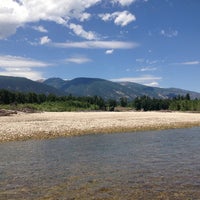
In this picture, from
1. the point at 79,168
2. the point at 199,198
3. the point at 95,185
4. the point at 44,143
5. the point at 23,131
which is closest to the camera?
the point at 199,198

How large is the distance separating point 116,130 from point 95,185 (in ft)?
117

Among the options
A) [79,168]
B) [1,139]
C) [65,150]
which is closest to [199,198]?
[79,168]

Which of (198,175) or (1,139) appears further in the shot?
(1,139)

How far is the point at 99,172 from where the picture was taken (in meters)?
23.5

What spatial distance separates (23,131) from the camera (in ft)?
158

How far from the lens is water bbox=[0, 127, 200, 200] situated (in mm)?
18078

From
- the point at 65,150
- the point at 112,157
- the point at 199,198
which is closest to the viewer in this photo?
the point at 199,198

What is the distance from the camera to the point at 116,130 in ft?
182

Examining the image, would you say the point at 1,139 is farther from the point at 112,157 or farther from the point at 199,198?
the point at 199,198

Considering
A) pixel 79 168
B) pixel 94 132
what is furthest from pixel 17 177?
pixel 94 132

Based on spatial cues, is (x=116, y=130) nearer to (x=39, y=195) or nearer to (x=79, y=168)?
(x=79, y=168)

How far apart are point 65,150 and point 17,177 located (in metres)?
12.7

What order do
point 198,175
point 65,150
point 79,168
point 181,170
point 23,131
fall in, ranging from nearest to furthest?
point 198,175 < point 181,170 < point 79,168 < point 65,150 < point 23,131

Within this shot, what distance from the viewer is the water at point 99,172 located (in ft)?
59.3
